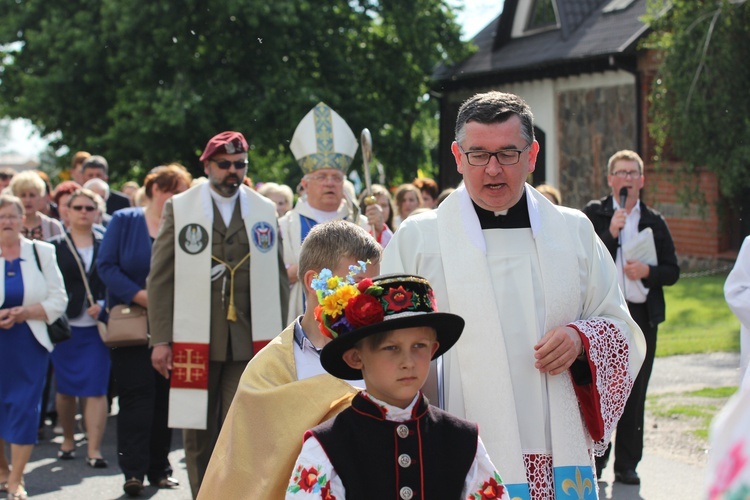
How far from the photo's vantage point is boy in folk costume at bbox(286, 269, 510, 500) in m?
3.09

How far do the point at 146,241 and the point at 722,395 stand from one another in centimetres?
544

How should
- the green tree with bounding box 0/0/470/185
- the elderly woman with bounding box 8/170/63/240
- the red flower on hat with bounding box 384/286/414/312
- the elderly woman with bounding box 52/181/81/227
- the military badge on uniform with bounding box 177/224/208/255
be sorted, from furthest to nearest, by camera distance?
the green tree with bounding box 0/0/470/185 → the elderly woman with bounding box 52/181/81/227 → the elderly woman with bounding box 8/170/63/240 → the military badge on uniform with bounding box 177/224/208/255 → the red flower on hat with bounding box 384/286/414/312

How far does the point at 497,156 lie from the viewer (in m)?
3.77

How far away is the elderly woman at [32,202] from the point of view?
31.9ft

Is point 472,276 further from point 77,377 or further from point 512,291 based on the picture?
point 77,377

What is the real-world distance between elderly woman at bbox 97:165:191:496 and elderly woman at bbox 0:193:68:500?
427mm

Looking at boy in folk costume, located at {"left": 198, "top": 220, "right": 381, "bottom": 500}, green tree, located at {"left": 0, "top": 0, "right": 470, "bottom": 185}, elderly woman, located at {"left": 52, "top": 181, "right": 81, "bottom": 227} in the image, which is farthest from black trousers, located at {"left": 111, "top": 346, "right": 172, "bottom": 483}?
green tree, located at {"left": 0, "top": 0, "right": 470, "bottom": 185}

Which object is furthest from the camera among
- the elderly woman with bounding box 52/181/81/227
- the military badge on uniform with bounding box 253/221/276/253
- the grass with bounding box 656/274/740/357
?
the grass with bounding box 656/274/740/357

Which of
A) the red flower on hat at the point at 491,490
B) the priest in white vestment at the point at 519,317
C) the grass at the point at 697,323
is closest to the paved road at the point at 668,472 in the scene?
the grass at the point at 697,323

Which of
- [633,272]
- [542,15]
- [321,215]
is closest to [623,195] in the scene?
[633,272]

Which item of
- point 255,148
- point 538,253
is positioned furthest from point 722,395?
point 255,148

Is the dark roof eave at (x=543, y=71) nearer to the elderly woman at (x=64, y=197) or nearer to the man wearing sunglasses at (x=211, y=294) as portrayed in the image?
the elderly woman at (x=64, y=197)

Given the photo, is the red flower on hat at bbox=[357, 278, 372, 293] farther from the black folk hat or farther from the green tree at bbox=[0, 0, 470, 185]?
the green tree at bbox=[0, 0, 470, 185]

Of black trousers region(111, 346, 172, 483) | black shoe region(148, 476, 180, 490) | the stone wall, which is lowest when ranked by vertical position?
black shoe region(148, 476, 180, 490)
